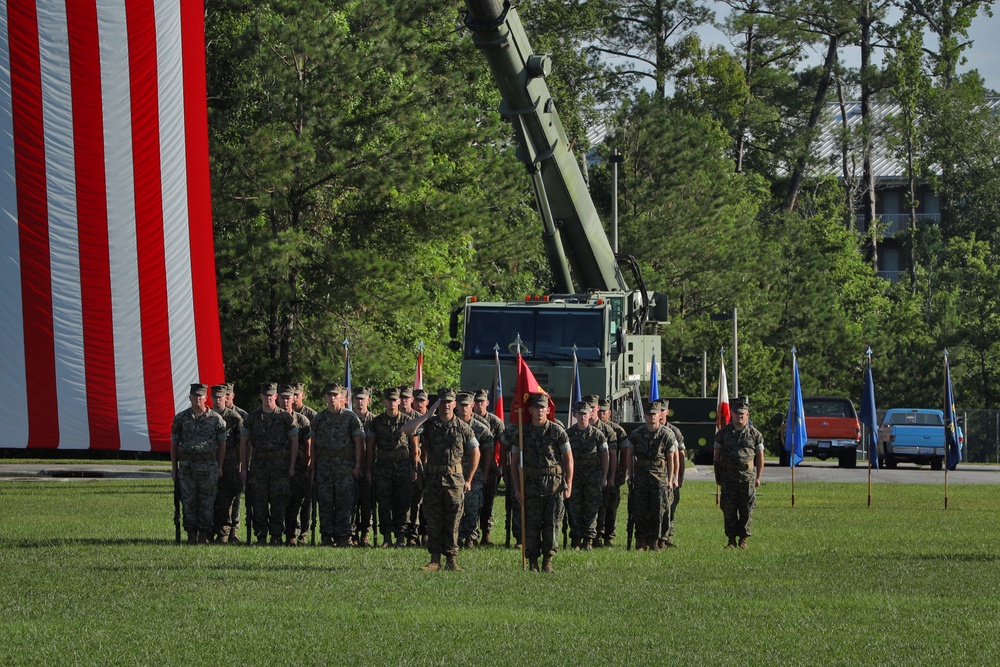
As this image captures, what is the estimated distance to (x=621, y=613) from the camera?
11109 millimetres

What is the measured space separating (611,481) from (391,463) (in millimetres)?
2341

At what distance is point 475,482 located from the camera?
1533cm

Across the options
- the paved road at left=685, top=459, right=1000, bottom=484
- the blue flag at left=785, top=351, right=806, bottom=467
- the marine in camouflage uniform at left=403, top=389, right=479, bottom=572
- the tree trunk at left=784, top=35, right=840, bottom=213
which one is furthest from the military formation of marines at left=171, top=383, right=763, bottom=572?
the tree trunk at left=784, top=35, right=840, bottom=213

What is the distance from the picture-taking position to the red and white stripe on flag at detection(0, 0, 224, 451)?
710 inches

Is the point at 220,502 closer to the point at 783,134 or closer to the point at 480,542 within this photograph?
the point at 480,542

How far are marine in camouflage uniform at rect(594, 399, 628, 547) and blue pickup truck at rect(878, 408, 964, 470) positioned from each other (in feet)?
82.8

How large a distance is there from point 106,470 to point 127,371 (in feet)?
50.2

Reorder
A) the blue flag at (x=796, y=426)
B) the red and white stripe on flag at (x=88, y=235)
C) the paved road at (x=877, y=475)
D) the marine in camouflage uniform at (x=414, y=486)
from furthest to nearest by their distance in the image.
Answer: the paved road at (x=877, y=475)
the blue flag at (x=796, y=426)
the red and white stripe on flag at (x=88, y=235)
the marine in camouflage uniform at (x=414, y=486)

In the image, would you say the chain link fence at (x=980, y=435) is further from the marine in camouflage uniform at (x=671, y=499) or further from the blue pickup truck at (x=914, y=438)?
the marine in camouflage uniform at (x=671, y=499)

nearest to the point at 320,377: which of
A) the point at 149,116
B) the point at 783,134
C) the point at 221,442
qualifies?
the point at 149,116

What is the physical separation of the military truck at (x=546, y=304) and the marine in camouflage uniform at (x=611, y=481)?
5.22 m

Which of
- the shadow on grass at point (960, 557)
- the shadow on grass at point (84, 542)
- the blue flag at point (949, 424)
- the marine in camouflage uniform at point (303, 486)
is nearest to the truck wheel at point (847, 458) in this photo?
the blue flag at point (949, 424)

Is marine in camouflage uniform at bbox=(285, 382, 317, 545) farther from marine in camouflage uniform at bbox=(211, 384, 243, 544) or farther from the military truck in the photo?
the military truck

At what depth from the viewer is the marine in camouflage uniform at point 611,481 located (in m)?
17.0
